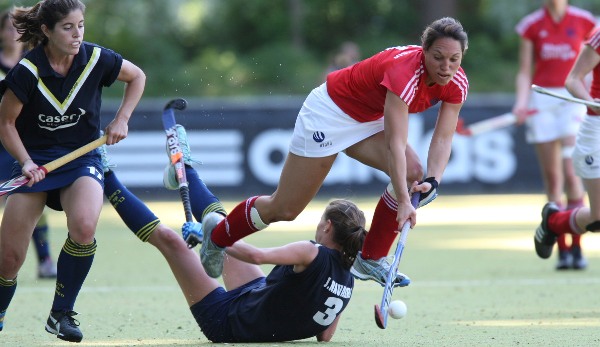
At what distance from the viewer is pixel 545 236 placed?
7910mm

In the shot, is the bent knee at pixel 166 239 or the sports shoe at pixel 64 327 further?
the bent knee at pixel 166 239

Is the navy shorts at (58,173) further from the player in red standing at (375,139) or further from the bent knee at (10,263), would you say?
the player in red standing at (375,139)

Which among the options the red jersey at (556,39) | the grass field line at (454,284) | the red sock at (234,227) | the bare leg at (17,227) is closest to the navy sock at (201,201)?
the red sock at (234,227)

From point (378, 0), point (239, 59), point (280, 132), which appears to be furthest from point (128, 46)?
A: point (280, 132)

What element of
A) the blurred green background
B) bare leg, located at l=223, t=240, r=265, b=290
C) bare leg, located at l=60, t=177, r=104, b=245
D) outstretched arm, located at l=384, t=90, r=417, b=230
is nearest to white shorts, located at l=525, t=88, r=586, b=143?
outstretched arm, located at l=384, t=90, r=417, b=230

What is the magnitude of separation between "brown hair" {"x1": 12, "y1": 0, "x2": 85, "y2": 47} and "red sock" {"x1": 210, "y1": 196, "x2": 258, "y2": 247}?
123 cm

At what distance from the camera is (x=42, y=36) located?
18.8ft

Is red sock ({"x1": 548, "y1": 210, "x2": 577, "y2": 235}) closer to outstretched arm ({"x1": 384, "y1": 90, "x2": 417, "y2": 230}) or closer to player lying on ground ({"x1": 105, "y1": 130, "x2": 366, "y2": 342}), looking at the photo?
outstretched arm ({"x1": 384, "y1": 90, "x2": 417, "y2": 230})

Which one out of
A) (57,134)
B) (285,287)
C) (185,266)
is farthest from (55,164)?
(285,287)

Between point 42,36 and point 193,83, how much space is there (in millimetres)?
17412

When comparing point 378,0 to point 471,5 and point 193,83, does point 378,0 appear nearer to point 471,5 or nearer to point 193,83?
point 471,5

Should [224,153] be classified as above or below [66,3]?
below

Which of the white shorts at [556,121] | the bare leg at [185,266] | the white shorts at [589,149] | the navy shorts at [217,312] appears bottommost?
the white shorts at [556,121]

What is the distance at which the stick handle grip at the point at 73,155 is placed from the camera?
5648 millimetres
